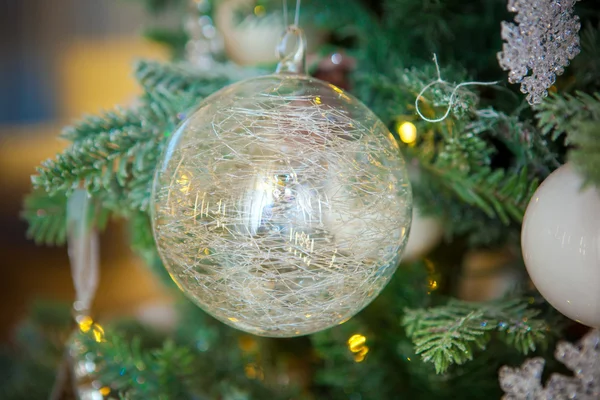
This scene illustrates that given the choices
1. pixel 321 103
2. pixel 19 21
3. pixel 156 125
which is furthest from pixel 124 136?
pixel 19 21

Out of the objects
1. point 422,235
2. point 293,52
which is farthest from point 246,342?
point 293,52

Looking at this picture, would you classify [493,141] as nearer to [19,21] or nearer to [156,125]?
[156,125]

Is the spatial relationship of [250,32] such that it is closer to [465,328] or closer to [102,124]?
[102,124]

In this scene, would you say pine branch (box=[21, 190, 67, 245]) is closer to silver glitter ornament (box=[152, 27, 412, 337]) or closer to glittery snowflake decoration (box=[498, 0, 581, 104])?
silver glitter ornament (box=[152, 27, 412, 337])

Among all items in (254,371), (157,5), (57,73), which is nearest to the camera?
(254,371)

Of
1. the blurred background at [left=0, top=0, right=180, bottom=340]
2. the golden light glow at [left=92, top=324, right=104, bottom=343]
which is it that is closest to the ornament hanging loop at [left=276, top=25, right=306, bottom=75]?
the golden light glow at [left=92, top=324, right=104, bottom=343]

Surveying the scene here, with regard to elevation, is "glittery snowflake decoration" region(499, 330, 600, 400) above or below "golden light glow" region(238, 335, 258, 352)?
above
